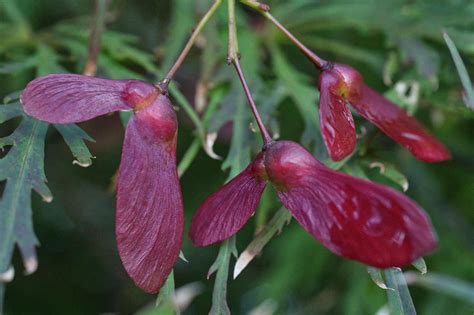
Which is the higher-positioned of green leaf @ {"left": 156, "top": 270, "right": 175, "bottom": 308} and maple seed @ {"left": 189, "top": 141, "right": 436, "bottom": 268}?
maple seed @ {"left": 189, "top": 141, "right": 436, "bottom": 268}

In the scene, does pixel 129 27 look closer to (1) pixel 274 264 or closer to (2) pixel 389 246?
(1) pixel 274 264

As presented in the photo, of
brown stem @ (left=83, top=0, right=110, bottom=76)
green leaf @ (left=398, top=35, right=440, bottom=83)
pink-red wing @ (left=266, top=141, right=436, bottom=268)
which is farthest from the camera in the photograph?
green leaf @ (left=398, top=35, right=440, bottom=83)

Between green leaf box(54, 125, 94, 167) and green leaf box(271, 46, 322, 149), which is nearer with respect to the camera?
green leaf box(54, 125, 94, 167)

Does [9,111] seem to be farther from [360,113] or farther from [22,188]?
[360,113]

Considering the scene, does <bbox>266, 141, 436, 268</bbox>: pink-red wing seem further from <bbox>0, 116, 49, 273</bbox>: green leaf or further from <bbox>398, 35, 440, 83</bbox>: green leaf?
<bbox>398, 35, 440, 83</bbox>: green leaf

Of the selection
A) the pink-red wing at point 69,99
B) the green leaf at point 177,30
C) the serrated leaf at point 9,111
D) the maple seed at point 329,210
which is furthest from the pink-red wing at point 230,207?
the green leaf at point 177,30

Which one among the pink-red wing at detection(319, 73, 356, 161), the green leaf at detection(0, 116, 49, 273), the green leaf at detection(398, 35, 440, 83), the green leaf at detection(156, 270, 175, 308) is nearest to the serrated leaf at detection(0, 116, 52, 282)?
the green leaf at detection(0, 116, 49, 273)
